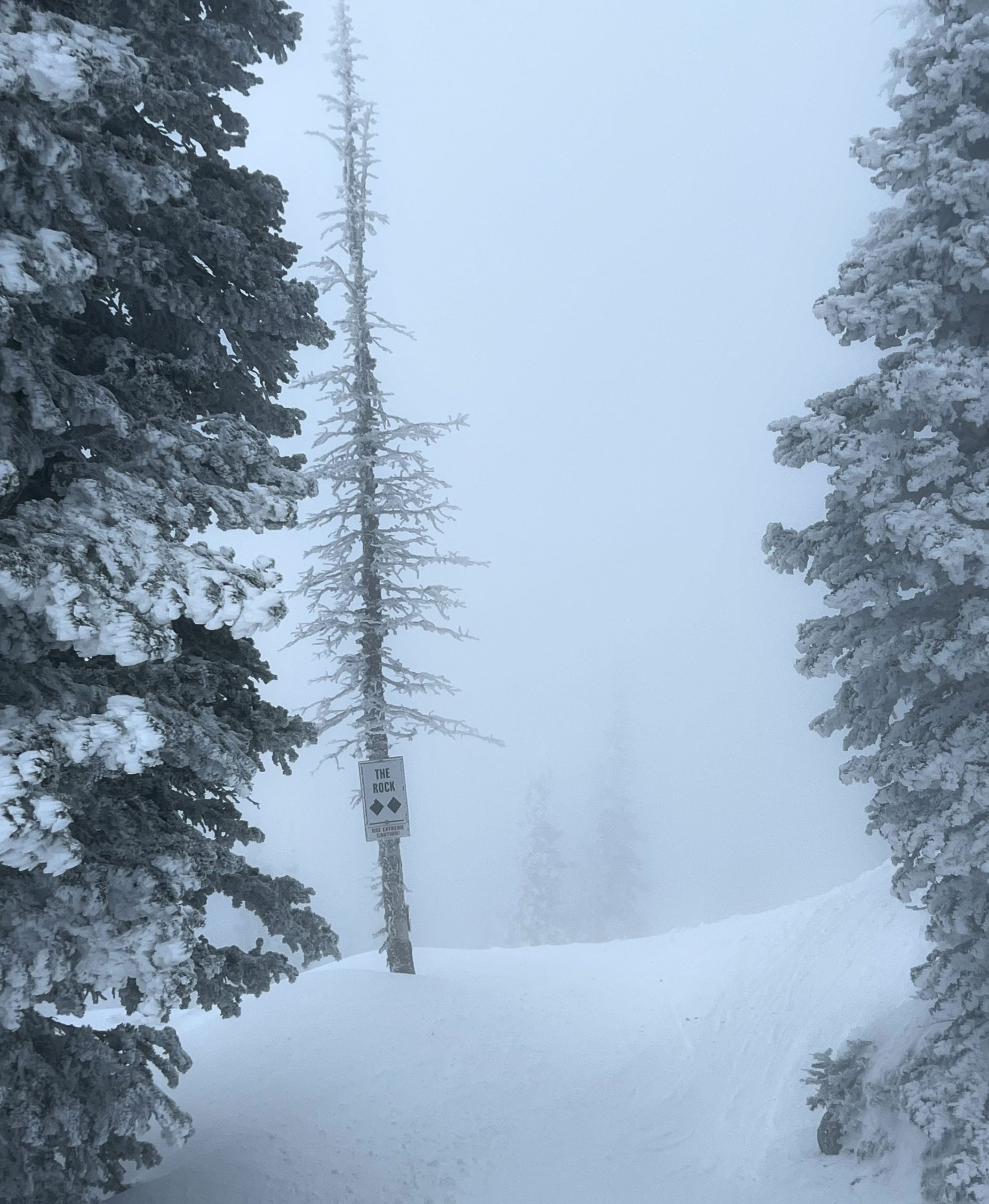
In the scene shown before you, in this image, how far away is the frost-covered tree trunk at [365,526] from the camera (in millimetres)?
14641

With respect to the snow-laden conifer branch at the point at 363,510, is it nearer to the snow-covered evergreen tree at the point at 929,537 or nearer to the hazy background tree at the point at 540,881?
the snow-covered evergreen tree at the point at 929,537

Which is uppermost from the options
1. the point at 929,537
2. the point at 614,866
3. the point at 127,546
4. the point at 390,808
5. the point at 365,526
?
the point at 365,526

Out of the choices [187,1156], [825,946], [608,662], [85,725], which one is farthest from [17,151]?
[608,662]

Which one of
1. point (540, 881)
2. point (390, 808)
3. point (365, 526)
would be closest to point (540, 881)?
point (540, 881)

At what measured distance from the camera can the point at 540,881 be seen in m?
52.2

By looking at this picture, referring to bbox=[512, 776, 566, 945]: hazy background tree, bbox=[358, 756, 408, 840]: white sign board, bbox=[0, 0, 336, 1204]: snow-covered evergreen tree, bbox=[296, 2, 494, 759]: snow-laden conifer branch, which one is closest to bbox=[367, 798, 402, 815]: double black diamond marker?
bbox=[358, 756, 408, 840]: white sign board

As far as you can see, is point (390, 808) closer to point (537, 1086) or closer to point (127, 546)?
point (537, 1086)

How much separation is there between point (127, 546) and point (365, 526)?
10294 mm

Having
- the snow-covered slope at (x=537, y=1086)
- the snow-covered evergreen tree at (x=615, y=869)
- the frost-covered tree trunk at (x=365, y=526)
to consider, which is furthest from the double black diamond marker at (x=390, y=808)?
the snow-covered evergreen tree at (x=615, y=869)

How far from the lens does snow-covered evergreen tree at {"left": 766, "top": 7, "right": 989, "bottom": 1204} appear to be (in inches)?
311

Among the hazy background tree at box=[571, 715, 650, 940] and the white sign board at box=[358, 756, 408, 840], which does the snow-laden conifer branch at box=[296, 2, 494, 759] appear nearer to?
the white sign board at box=[358, 756, 408, 840]

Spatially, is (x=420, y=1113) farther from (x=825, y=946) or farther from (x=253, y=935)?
(x=253, y=935)

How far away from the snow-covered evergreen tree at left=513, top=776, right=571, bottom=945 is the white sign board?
39.7 m

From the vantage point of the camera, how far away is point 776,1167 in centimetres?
932
